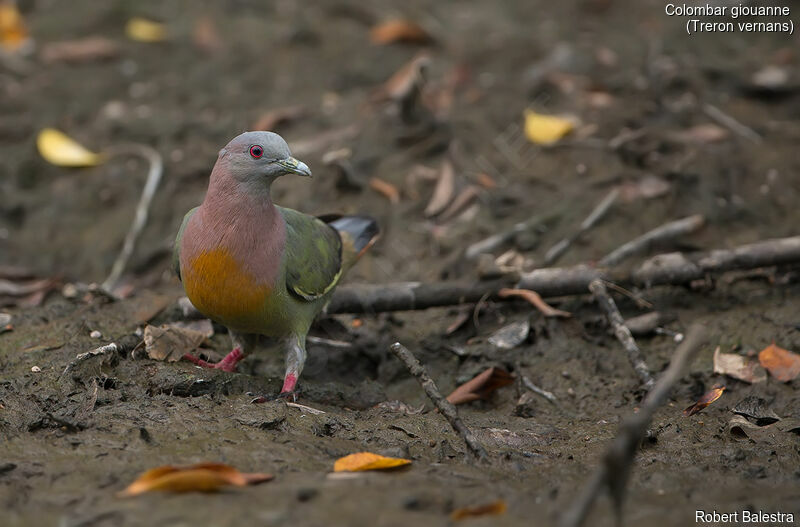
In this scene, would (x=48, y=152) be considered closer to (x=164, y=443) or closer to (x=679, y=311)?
(x=164, y=443)

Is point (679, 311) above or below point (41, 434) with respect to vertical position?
below

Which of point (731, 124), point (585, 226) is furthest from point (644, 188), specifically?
point (731, 124)

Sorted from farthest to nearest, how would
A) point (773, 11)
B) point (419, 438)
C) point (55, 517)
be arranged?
point (773, 11), point (419, 438), point (55, 517)

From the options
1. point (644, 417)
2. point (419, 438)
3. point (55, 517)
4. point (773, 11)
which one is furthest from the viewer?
point (773, 11)

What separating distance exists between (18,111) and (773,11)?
733cm

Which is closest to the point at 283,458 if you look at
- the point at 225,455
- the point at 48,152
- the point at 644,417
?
the point at 225,455

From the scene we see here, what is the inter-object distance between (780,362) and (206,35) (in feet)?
21.6

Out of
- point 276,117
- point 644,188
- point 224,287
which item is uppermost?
point 276,117

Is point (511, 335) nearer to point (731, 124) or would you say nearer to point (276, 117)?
point (731, 124)

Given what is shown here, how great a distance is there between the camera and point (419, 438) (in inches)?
150

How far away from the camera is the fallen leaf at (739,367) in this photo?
4.48 meters

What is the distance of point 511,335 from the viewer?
514cm

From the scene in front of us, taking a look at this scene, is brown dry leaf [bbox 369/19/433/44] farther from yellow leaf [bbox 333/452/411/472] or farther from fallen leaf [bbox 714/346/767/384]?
yellow leaf [bbox 333/452/411/472]

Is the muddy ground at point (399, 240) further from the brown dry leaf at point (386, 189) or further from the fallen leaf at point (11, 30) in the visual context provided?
the fallen leaf at point (11, 30)
